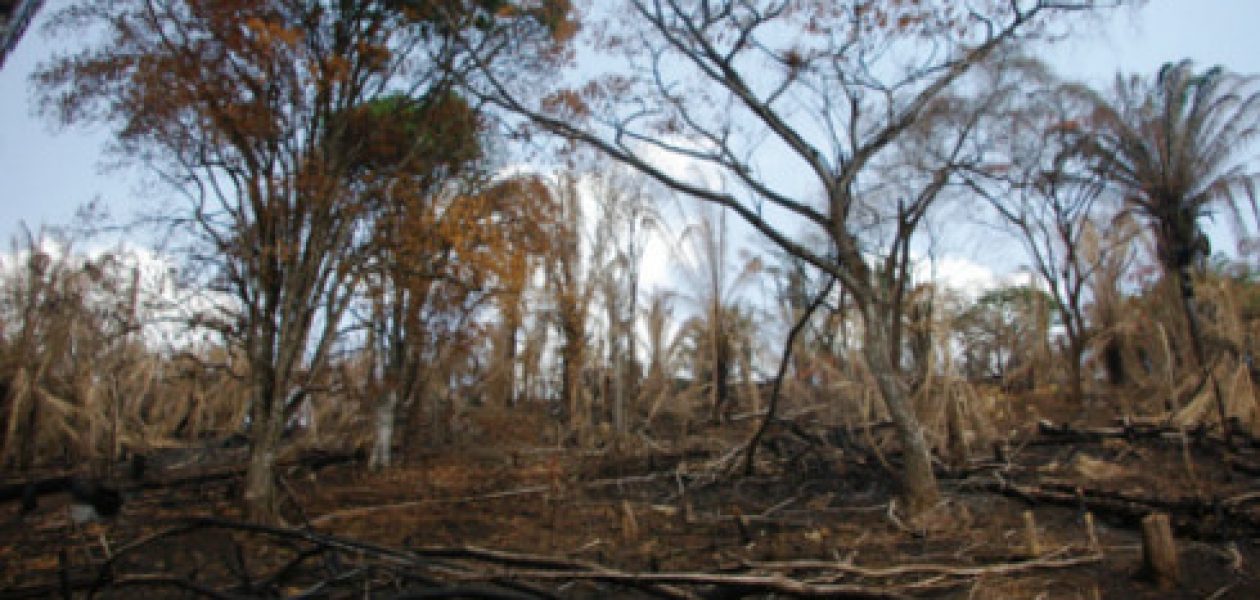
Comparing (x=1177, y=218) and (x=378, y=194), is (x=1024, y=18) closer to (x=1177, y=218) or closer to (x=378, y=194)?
(x=378, y=194)

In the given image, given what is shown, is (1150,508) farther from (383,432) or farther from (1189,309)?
(383,432)

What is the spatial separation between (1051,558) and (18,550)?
29.4 ft

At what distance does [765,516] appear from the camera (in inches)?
293

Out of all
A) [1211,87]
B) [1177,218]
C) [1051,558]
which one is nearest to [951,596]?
[1051,558]

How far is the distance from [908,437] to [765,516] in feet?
5.43

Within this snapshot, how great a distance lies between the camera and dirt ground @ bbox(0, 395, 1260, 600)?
4777 millimetres

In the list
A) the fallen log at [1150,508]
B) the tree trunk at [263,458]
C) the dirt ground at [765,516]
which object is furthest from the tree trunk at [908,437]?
the tree trunk at [263,458]

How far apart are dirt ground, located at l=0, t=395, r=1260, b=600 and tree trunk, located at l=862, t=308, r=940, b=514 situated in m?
0.17

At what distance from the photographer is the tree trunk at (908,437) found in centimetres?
674

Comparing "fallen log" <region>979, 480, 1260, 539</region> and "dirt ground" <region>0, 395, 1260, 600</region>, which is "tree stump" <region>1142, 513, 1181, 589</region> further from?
"fallen log" <region>979, 480, 1260, 539</region>

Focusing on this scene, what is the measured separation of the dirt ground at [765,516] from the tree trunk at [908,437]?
173 millimetres

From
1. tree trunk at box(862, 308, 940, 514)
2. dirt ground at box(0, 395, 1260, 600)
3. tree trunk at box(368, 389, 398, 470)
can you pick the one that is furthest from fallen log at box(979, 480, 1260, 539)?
tree trunk at box(368, 389, 398, 470)

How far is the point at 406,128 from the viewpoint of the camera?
9219mm

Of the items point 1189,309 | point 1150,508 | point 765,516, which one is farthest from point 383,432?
point 1189,309
